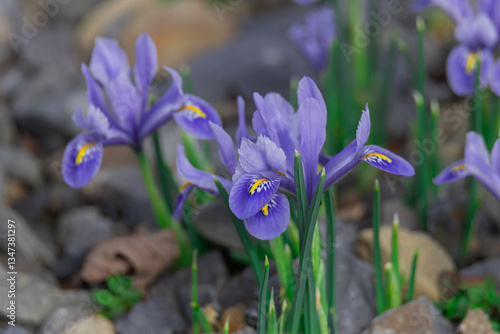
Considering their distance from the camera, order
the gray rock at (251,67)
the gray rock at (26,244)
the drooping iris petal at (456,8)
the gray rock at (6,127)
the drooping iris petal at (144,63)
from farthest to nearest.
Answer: the gray rock at (251,67)
the gray rock at (6,127)
the gray rock at (26,244)
the drooping iris petal at (456,8)
the drooping iris petal at (144,63)

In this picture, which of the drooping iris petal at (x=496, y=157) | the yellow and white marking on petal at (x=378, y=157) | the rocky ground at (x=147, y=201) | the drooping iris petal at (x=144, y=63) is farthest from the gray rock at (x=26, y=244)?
the drooping iris petal at (x=496, y=157)

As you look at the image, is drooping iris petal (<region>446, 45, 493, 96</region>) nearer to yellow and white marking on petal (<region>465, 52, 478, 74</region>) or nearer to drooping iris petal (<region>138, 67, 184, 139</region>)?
yellow and white marking on petal (<region>465, 52, 478, 74</region>)

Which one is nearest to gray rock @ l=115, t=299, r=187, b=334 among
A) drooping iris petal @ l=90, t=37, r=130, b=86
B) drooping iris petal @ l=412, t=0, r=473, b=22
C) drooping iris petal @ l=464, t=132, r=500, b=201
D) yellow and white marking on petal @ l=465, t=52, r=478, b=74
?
drooping iris petal @ l=90, t=37, r=130, b=86

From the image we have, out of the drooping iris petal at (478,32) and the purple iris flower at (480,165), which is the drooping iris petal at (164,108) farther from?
the drooping iris petal at (478,32)

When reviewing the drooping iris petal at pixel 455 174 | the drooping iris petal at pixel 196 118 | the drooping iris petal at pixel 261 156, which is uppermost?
the drooping iris petal at pixel 261 156

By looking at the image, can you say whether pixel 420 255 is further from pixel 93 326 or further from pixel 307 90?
pixel 93 326

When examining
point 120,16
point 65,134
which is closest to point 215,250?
point 65,134

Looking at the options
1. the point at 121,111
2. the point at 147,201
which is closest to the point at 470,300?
the point at 121,111
